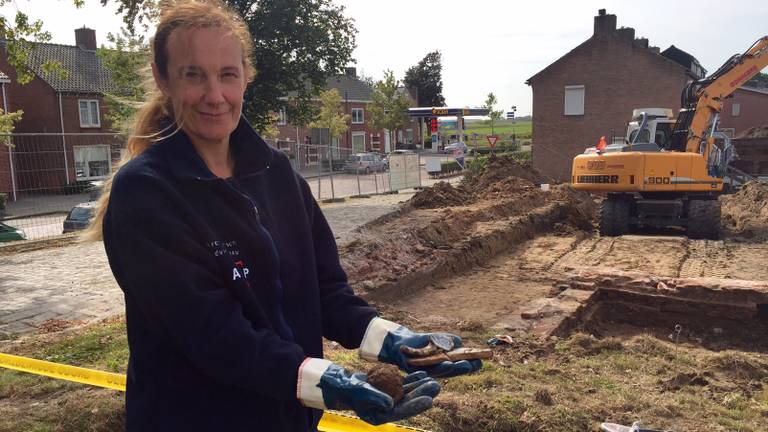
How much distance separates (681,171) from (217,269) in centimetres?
1286

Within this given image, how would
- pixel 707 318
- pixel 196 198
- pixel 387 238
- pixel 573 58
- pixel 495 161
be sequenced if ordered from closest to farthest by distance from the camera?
pixel 196 198 < pixel 707 318 < pixel 387 238 < pixel 495 161 < pixel 573 58

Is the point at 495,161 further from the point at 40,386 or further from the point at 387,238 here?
the point at 40,386

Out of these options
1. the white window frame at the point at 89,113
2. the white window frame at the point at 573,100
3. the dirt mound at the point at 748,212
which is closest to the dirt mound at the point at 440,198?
the dirt mound at the point at 748,212

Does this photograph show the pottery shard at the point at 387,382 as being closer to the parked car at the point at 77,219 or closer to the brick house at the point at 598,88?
the parked car at the point at 77,219

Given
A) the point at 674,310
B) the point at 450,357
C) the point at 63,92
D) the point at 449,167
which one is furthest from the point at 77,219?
the point at 449,167

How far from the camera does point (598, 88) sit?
1217 inches

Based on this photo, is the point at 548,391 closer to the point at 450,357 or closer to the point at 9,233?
the point at 450,357

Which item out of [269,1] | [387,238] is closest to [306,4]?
[269,1]

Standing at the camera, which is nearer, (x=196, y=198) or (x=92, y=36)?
(x=196, y=198)

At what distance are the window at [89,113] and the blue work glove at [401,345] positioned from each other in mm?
33983

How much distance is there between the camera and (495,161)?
2019cm

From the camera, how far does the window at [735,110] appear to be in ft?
144

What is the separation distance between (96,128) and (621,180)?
29075 mm

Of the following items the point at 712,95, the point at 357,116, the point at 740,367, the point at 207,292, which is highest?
the point at 357,116
